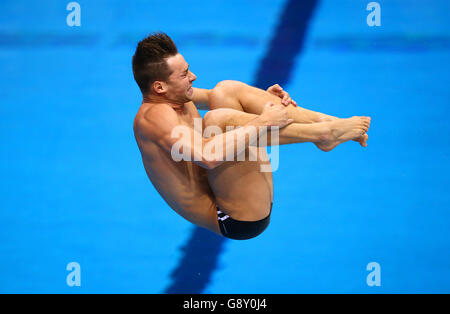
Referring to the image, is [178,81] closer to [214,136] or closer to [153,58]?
[153,58]

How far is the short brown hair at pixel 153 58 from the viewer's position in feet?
6.42

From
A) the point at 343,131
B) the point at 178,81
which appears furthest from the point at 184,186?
the point at 343,131

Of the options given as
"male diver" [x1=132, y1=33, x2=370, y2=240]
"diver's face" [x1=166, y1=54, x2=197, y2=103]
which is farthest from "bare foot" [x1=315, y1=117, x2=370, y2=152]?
"diver's face" [x1=166, y1=54, x2=197, y2=103]

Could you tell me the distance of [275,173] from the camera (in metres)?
3.44

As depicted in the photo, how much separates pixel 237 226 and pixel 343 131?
0.56m

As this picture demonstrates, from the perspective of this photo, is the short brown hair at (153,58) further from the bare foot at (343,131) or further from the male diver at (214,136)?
the bare foot at (343,131)

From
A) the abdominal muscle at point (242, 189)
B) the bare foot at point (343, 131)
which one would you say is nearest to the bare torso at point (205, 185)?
the abdominal muscle at point (242, 189)

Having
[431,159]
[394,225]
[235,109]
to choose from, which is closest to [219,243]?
[394,225]

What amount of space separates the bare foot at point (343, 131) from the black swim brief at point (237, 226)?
41 cm

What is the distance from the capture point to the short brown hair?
196 cm

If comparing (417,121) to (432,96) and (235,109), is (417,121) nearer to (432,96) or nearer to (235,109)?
(432,96)

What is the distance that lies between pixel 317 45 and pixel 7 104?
2.40 m

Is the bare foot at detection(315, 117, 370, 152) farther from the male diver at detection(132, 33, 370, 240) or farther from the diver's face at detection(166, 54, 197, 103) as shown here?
Answer: the diver's face at detection(166, 54, 197, 103)

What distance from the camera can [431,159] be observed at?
140 inches
